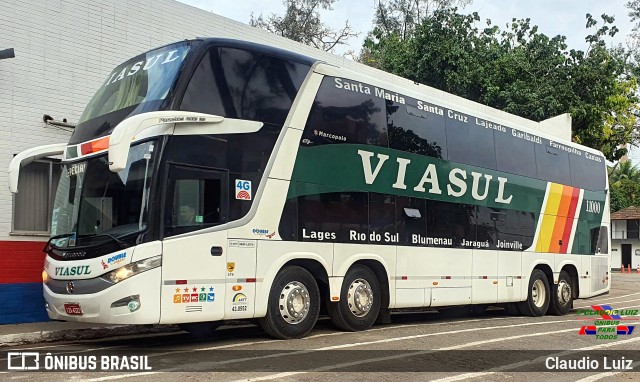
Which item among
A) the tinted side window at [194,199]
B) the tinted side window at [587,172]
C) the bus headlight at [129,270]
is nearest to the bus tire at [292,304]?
the tinted side window at [194,199]

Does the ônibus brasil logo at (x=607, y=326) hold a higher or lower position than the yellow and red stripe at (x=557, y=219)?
lower

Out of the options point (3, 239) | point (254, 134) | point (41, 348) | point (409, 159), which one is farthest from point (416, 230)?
point (3, 239)

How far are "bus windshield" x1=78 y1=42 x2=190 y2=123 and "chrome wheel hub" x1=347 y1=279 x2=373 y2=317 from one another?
458cm

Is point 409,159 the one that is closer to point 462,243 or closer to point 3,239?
point 462,243

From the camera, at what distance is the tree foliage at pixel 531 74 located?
26.8 meters

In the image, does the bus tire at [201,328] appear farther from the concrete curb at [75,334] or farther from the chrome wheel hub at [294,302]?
the chrome wheel hub at [294,302]

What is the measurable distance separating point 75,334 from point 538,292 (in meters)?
10.7

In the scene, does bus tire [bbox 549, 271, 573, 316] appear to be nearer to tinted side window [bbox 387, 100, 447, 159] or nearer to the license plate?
tinted side window [bbox 387, 100, 447, 159]

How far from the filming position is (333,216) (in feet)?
35.8

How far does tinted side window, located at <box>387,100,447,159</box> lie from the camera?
12.2 m

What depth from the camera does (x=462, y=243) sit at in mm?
13516

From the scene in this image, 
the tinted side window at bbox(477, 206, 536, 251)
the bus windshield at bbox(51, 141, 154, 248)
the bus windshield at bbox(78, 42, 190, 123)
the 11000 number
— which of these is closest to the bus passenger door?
the bus windshield at bbox(51, 141, 154, 248)

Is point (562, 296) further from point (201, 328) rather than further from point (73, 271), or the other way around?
point (73, 271)

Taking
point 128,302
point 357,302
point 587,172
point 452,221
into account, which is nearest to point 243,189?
point 128,302
